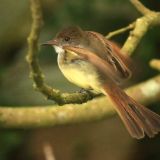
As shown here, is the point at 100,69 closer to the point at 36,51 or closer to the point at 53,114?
the point at 36,51

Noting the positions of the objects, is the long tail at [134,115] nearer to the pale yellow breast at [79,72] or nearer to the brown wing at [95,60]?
the pale yellow breast at [79,72]

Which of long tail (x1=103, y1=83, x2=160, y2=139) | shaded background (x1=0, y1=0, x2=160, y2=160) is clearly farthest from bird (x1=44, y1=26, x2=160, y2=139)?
shaded background (x1=0, y1=0, x2=160, y2=160)

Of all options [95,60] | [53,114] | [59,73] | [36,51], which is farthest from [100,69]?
[59,73]

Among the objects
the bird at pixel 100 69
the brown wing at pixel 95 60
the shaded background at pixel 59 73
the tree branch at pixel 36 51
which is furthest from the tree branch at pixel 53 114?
the shaded background at pixel 59 73

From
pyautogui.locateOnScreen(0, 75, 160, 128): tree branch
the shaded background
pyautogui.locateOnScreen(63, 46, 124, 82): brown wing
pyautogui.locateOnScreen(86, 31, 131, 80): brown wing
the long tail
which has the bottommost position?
the shaded background

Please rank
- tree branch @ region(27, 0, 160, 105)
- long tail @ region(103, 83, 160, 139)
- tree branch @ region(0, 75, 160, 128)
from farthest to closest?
tree branch @ region(0, 75, 160, 128) → long tail @ region(103, 83, 160, 139) → tree branch @ region(27, 0, 160, 105)

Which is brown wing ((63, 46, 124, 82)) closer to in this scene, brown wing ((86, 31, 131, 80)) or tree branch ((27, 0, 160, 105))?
brown wing ((86, 31, 131, 80))

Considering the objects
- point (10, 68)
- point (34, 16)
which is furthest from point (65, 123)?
point (10, 68)
